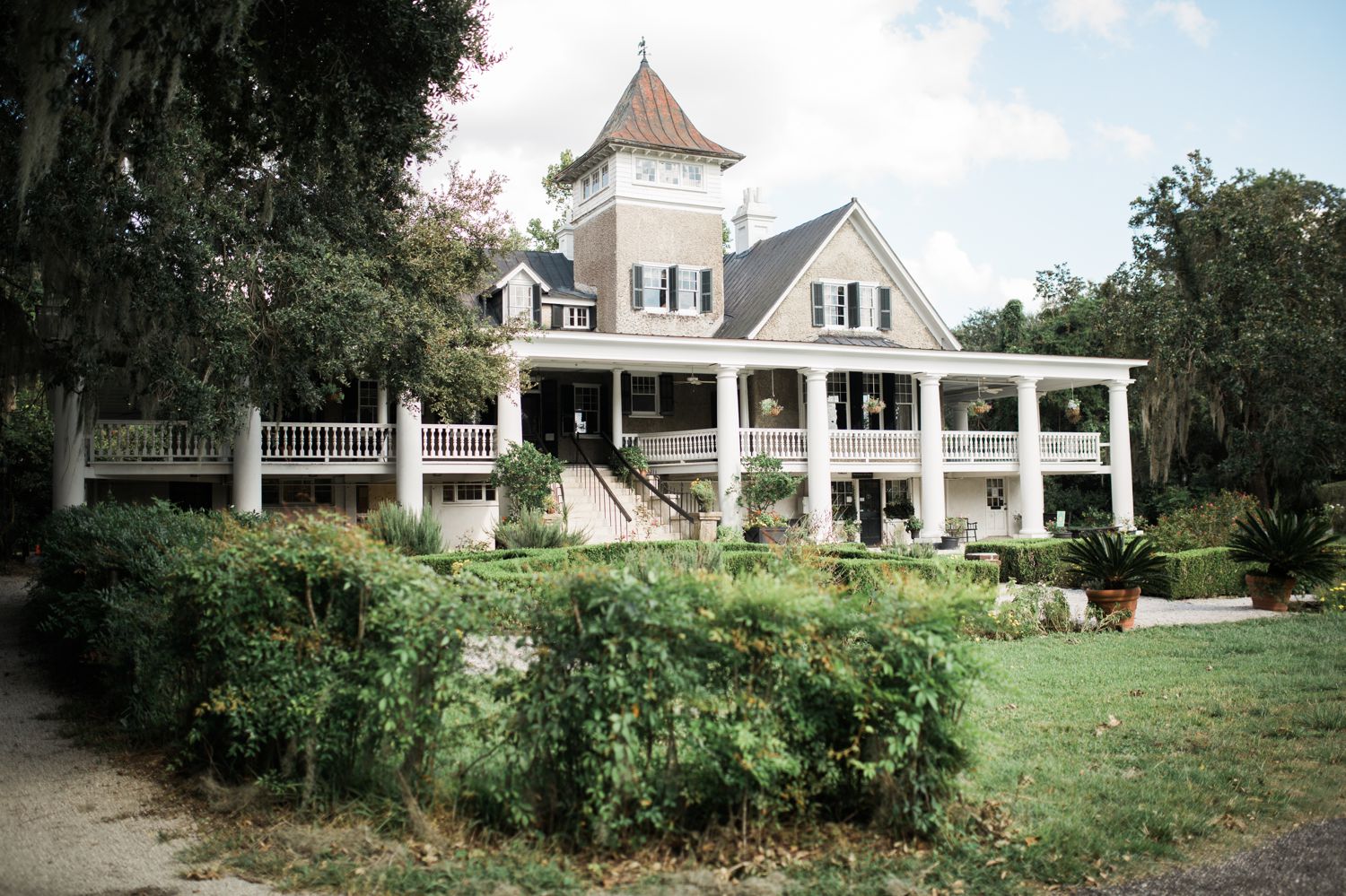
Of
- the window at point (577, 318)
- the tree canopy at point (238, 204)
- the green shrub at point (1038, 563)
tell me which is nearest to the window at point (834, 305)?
the window at point (577, 318)

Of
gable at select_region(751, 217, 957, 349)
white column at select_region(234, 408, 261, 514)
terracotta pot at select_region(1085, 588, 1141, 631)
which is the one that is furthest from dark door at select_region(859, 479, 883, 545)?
white column at select_region(234, 408, 261, 514)

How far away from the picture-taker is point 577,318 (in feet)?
95.1

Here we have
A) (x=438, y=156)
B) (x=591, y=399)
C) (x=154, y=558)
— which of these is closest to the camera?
(x=154, y=558)

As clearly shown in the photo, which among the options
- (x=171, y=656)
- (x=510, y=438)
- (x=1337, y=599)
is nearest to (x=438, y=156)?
(x=510, y=438)

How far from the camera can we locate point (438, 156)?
54.0 feet

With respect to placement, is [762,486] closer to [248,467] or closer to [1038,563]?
[1038,563]

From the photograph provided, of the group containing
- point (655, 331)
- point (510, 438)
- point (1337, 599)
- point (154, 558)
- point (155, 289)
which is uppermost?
point (655, 331)

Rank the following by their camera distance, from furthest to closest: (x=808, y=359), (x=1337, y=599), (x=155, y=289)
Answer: (x=808, y=359) < (x=1337, y=599) < (x=155, y=289)

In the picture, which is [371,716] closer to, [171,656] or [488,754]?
[488,754]

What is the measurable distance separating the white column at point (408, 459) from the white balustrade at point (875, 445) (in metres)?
10.7

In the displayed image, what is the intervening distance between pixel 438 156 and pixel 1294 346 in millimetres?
26860

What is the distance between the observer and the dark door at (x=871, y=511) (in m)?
29.7

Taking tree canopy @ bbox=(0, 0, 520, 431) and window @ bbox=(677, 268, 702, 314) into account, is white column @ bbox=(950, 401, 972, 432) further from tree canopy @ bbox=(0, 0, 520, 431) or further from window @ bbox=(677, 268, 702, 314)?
tree canopy @ bbox=(0, 0, 520, 431)

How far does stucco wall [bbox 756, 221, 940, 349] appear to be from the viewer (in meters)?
28.6
